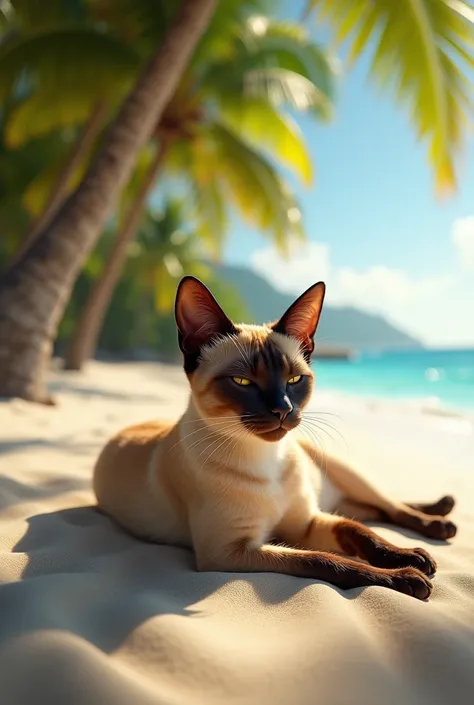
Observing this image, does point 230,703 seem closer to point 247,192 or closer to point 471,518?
point 471,518

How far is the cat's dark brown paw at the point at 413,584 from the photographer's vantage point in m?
1.61

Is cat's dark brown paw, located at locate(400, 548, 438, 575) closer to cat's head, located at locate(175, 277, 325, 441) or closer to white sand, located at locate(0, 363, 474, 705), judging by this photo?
white sand, located at locate(0, 363, 474, 705)

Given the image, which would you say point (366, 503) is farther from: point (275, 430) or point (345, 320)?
point (345, 320)

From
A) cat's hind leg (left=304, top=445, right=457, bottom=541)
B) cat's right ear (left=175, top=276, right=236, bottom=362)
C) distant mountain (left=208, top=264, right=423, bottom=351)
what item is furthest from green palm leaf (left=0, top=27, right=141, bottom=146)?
distant mountain (left=208, top=264, right=423, bottom=351)

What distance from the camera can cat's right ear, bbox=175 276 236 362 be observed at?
201 cm

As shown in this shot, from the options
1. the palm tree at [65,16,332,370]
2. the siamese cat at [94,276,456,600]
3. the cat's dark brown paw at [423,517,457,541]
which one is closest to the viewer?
the siamese cat at [94,276,456,600]

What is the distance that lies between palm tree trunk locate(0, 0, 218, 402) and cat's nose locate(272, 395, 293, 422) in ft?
13.1

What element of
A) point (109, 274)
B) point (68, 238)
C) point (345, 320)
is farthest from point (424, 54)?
point (345, 320)

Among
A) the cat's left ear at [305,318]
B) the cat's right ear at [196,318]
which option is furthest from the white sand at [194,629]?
the cat's left ear at [305,318]

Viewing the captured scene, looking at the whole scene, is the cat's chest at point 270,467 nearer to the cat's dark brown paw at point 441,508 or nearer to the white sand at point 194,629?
the white sand at point 194,629

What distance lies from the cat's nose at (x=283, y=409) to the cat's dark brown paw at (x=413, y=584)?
2.04 ft

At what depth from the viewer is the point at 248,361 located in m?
1.95

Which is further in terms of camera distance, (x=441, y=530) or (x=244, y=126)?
(x=244, y=126)

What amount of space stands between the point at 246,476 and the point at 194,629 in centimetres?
72
